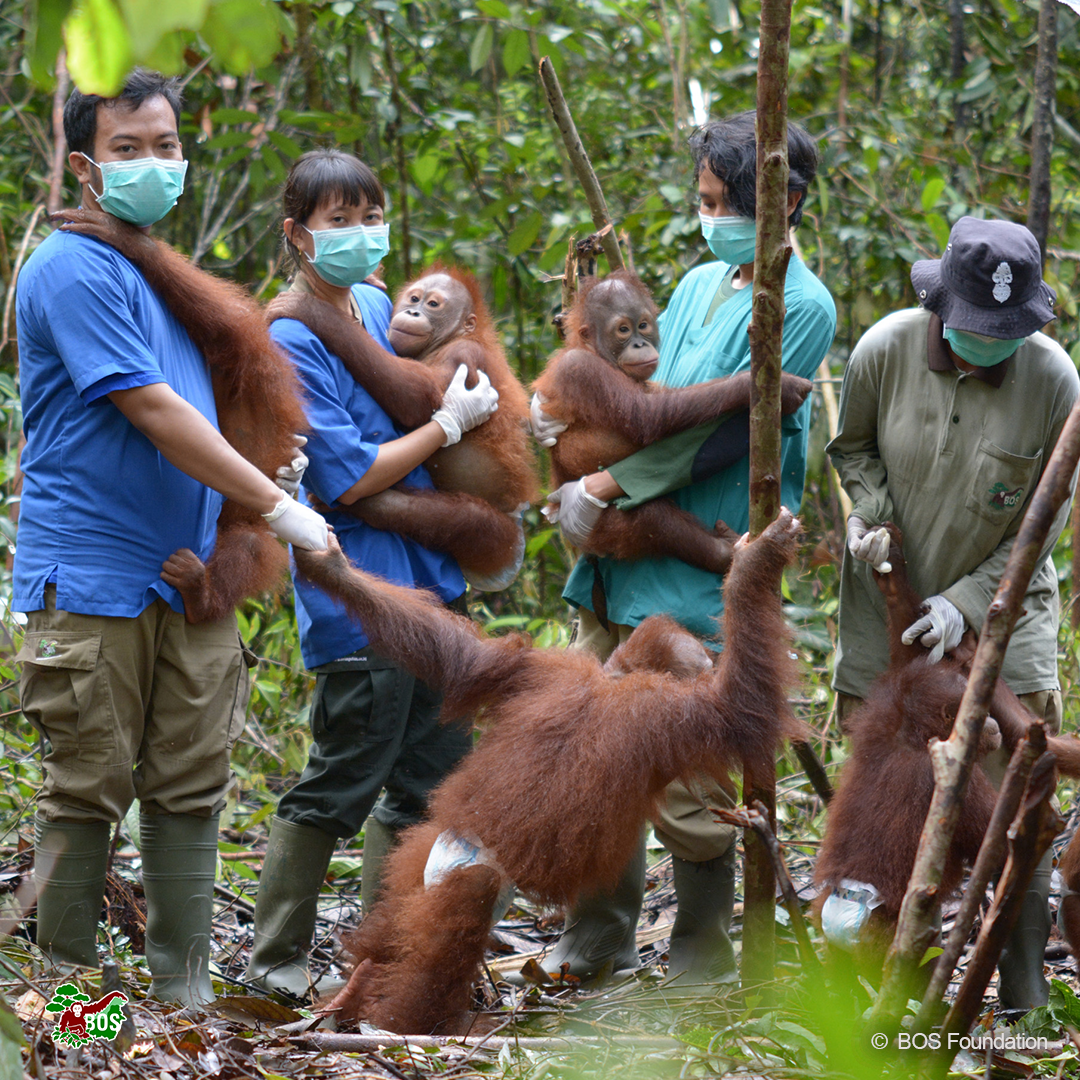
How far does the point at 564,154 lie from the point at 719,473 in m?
3.89

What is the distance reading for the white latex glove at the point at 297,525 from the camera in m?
2.68

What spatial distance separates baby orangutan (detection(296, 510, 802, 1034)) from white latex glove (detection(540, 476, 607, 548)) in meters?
0.73


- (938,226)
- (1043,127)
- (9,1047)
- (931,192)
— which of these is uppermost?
(1043,127)

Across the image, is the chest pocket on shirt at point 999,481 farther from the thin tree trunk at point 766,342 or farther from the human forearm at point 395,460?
the human forearm at point 395,460

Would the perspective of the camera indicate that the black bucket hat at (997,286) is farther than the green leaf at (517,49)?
No

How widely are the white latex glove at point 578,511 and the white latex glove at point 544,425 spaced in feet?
0.64

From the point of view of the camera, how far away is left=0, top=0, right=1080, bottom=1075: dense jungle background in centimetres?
527

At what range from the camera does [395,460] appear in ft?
10.6

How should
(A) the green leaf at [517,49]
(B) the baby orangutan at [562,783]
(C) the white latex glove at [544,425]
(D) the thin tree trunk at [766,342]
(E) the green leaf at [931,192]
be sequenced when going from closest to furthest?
(D) the thin tree trunk at [766,342], (B) the baby orangutan at [562,783], (C) the white latex glove at [544,425], (A) the green leaf at [517,49], (E) the green leaf at [931,192]

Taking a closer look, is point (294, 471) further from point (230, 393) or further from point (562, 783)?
point (562, 783)

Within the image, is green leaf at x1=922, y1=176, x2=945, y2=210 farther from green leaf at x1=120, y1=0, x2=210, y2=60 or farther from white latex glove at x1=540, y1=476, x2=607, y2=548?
green leaf at x1=120, y1=0, x2=210, y2=60

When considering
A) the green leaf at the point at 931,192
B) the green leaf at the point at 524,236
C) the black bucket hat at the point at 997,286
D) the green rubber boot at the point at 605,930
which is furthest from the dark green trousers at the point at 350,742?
the green leaf at the point at 931,192

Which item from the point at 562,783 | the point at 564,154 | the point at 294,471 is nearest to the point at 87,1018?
the point at 562,783

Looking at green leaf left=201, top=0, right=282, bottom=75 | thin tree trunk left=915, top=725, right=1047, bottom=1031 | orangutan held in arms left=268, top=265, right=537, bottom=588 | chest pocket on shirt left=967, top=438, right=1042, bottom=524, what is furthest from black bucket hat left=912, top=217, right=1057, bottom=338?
green leaf left=201, top=0, right=282, bottom=75
